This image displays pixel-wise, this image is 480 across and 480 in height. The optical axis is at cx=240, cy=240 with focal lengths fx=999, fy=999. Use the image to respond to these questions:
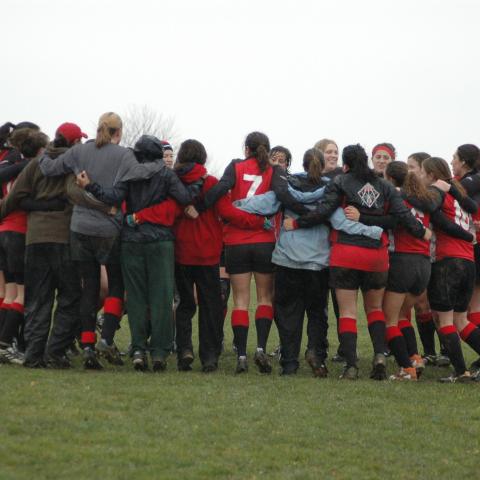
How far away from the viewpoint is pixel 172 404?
24.9ft

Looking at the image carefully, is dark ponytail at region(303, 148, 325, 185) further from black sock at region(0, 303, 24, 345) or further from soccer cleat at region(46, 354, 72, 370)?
black sock at region(0, 303, 24, 345)

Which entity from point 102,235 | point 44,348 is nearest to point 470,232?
point 102,235

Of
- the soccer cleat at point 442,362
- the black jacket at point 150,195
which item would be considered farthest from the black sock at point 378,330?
the black jacket at point 150,195

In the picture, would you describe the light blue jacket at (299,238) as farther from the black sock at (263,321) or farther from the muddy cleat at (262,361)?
the muddy cleat at (262,361)

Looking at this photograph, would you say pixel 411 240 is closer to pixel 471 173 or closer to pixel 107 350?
pixel 471 173

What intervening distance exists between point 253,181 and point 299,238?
2.33ft

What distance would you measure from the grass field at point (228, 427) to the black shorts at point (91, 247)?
1.06 m

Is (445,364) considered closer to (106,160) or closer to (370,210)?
(370,210)

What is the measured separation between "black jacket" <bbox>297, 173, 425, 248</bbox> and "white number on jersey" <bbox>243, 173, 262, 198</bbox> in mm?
639

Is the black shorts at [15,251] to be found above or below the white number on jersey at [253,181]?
below

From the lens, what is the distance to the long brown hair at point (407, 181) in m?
9.49

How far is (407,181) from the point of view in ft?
31.4

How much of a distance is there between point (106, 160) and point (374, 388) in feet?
10.3

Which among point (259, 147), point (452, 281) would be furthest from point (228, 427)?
point (452, 281)
